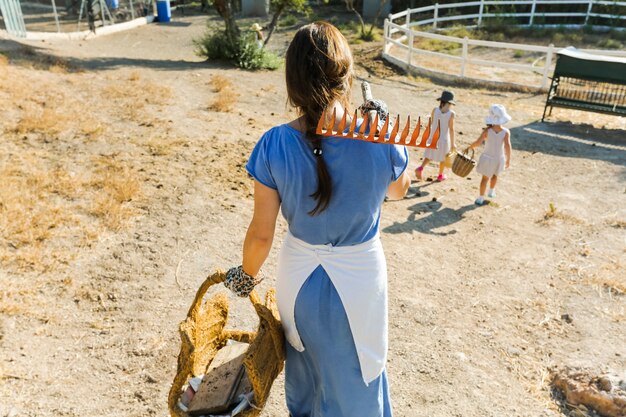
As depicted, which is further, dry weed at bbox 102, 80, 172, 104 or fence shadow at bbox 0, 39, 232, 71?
fence shadow at bbox 0, 39, 232, 71

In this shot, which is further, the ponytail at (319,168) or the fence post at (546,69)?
the fence post at (546,69)

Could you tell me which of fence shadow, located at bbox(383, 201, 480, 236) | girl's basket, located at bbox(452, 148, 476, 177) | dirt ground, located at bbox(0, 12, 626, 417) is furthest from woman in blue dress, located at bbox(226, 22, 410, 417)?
girl's basket, located at bbox(452, 148, 476, 177)

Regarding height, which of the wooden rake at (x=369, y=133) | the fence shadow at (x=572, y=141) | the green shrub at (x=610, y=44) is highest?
the wooden rake at (x=369, y=133)

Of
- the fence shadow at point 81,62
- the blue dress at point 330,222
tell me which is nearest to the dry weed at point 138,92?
the fence shadow at point 81,62

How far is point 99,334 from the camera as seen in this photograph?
404cm

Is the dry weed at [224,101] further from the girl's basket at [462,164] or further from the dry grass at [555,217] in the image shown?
the dry grass at [555,217]

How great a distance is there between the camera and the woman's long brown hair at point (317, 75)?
1.98 m

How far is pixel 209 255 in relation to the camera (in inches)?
204

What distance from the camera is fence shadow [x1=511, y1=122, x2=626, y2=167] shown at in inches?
350

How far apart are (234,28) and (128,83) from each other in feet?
15.7

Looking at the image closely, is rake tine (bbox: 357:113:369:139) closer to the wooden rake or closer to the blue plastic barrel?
the wooden rake

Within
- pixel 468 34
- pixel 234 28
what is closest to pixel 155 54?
pixel 234 28

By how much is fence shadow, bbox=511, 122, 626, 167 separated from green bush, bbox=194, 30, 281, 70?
670 cm

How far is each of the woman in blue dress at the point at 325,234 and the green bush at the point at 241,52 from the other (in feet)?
39.6
